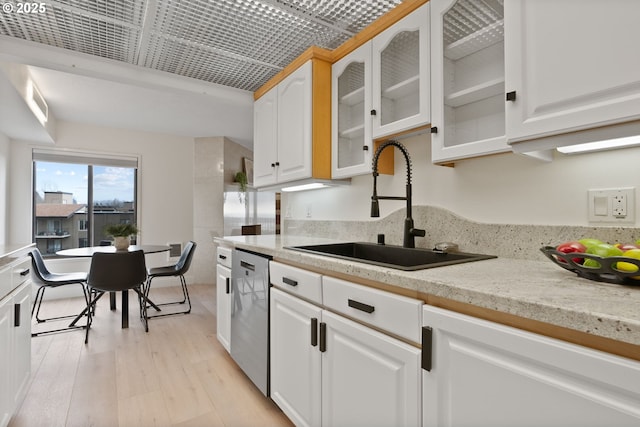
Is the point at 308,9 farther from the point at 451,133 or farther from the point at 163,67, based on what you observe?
the point at 163,67

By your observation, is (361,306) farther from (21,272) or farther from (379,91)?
(21,272)

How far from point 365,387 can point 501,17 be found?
1466 mm

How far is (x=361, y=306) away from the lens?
3.76 ft

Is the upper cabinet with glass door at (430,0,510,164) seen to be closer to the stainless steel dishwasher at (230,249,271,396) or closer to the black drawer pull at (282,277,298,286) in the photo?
the black drawer pull at (282,277,298,286)

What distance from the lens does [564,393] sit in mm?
669

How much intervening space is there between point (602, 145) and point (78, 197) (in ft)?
18.4

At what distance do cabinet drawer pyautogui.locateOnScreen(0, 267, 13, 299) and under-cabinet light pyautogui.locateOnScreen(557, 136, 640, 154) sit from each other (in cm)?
231

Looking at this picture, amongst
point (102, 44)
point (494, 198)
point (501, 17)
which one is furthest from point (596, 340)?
point (102, 44)

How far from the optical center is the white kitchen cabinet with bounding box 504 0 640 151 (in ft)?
2.87

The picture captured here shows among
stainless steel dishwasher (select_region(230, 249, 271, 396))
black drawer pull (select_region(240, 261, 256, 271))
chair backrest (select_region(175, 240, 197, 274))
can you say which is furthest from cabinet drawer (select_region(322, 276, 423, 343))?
chair backrest (select_region(175, 240, 197, 274))

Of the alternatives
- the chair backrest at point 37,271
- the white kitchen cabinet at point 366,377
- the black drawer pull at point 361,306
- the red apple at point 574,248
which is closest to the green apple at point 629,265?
the red apple at point 574,248

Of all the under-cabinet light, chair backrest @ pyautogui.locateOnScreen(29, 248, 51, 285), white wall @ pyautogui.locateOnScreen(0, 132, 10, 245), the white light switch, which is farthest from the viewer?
white wall @ pyautogui.locateOnScreen(0, 132, 10, 245)

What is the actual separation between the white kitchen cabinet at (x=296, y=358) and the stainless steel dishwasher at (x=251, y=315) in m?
0.09

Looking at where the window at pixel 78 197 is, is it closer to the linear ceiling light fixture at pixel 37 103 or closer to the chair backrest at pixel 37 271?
the linear ceiling light fixture at pixel 37 103
